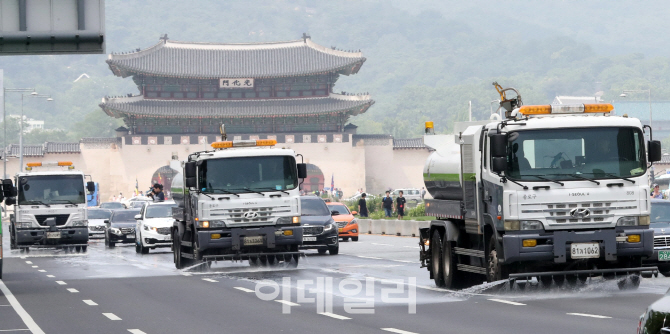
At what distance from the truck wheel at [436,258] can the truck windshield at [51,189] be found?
18.5m

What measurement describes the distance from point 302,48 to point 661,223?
73544mm

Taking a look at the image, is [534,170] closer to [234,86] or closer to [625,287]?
[625,287]

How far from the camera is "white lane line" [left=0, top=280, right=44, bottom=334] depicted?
1307 centimetres

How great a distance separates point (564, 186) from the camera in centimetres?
1523

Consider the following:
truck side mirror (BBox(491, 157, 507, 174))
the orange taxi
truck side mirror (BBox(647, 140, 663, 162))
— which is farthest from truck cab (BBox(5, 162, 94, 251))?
truck side mirror (BBox(647, 140, 663, 162))

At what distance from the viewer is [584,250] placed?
15.1 m

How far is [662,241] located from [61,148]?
7977 centimetres

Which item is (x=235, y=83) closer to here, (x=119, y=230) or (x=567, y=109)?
(x=119, y=230)

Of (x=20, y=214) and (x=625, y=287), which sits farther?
(x=20, y=214)

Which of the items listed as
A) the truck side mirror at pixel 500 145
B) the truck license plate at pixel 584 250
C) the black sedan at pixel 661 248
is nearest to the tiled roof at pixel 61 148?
the black sedan at pixel 661 248

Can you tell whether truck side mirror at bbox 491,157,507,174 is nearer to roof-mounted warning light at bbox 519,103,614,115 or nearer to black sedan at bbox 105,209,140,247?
roof-mounted warning light at bbox 519,103,614,115

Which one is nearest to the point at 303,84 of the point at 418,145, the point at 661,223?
the point at 418,145

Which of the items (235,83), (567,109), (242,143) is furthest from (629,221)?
(235,83)

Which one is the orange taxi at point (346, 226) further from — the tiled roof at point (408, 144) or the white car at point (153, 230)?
the tiled roof at point (408, 144)
